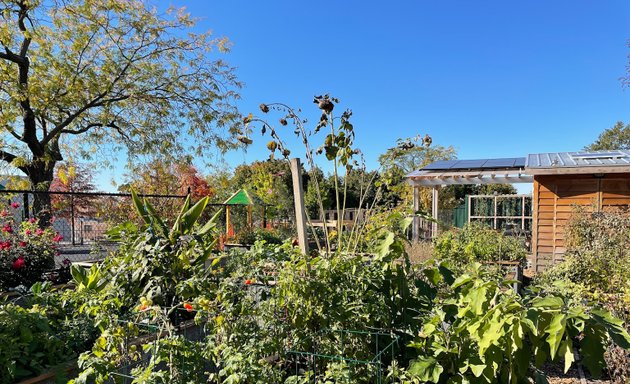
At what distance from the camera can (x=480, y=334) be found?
145 centimetres

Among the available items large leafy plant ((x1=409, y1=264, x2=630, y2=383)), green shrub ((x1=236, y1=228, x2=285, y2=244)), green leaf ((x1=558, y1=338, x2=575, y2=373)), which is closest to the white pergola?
green shrub ((x1=236, y1=228, x2=285, y2=244))

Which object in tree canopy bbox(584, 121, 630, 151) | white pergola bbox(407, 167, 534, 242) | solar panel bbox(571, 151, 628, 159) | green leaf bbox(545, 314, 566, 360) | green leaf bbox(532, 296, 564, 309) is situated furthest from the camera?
tree canopy bbox(584, 121, 630, 151)

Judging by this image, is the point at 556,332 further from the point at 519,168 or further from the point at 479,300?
the point at 519,168

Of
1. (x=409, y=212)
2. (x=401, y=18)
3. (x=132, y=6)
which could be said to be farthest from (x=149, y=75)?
(x=409, y=212)

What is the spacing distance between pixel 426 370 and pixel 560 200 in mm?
7368

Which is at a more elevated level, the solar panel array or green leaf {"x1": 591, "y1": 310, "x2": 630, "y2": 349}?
the solar panel array

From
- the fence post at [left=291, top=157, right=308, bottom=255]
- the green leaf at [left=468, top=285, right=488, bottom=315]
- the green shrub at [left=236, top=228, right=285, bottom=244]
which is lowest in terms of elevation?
the green shrub at [left=236, top=228, right=285, bottom=244]

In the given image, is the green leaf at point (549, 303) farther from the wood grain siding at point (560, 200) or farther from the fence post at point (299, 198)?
the wood grain siding at point (560, 200)

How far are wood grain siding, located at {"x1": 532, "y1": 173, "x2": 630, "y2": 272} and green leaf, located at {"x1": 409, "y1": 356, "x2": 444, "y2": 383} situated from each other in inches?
260

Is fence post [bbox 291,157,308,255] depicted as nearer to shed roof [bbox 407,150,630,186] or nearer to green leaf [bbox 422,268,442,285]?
green leaf [bbox 422,268,442,285]

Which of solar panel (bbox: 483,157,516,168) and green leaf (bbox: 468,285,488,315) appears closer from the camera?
green leaf (bbox: 468,285,488,315)

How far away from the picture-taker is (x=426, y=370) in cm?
155

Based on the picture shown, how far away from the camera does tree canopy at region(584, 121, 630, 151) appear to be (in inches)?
1012

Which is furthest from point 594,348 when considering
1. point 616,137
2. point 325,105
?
point 616,137
